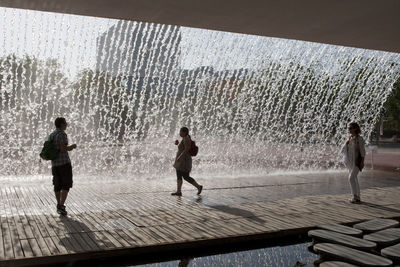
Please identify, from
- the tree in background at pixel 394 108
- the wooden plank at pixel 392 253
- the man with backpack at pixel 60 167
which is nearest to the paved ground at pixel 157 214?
the man with backpack at pixel 60 167

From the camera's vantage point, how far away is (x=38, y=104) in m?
14.0

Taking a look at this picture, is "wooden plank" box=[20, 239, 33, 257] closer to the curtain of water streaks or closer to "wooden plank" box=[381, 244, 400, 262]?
"wooden plank" box=[381, 244, 400, 262]

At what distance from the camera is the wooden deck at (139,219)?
4.25m

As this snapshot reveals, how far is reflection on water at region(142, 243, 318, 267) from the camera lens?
4.52 meters

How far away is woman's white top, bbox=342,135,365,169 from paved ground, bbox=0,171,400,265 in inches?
29.3

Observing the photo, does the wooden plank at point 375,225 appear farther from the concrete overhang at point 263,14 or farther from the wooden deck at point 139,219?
the concrete overhang at point 263,14

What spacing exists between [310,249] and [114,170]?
709cm

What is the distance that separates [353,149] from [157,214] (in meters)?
3.63

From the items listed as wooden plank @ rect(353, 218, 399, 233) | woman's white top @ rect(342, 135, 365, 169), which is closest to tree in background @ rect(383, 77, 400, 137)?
woman's white top @ rect(342, 135, 365, 169)

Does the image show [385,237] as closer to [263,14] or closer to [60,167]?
[263,14]

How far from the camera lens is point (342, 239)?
463 cm

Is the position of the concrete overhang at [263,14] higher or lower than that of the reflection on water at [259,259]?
higher

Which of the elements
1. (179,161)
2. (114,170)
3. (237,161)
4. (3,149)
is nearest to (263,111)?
(237,161)

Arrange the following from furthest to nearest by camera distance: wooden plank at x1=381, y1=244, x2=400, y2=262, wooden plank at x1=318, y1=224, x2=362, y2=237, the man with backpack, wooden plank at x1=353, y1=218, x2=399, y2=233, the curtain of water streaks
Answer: the curtain of water streaks < the man with backpack < wooden plank at x1=353, y1=218, x2=399, y2=233 < wooden plank at x1=318, y1=224, x2=362, y2=237 < wooden plank at x1=381, y1=244, x2=400, y2=262
